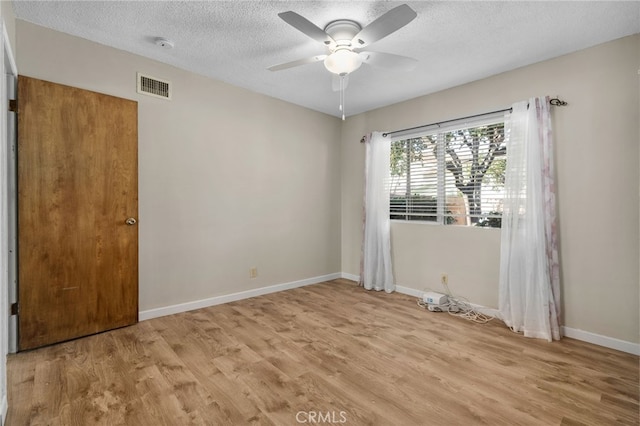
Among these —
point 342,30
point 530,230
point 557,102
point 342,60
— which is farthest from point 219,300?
point 557,102

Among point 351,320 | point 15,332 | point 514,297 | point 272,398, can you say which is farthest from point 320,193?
point 15,332

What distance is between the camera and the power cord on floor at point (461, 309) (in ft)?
10.5

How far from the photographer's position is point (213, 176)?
355 centimetres

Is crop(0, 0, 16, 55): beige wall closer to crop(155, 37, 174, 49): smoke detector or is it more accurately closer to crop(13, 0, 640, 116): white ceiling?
crop(13, 0, 640, 116): white ceiling

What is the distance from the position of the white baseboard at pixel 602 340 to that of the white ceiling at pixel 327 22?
250 centimetres

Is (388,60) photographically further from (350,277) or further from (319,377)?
(350,277)

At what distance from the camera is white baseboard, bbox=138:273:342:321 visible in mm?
3107

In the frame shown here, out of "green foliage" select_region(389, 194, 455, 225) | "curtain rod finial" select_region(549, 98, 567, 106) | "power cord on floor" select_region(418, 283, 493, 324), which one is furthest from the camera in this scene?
"green foliage" select_region(389, 194, 455, 225)

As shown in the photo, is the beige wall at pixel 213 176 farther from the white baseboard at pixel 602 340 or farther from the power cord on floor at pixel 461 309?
the white baseboard at pixel 602 340

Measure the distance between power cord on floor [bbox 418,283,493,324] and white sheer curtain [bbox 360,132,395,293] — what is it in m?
0.72

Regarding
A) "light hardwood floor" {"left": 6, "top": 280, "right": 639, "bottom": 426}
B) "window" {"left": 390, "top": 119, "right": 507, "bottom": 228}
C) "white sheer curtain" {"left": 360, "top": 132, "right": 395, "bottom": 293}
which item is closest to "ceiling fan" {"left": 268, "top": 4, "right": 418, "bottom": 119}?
"window" {"left": 390, "top": 119, "right": 507, "bottom": 228}

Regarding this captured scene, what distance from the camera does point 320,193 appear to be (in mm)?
4715

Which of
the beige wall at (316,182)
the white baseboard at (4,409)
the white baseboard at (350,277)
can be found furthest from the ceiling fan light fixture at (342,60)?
the white baseboard at (350,277)

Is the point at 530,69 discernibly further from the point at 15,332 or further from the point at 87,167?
the point at 15,332
